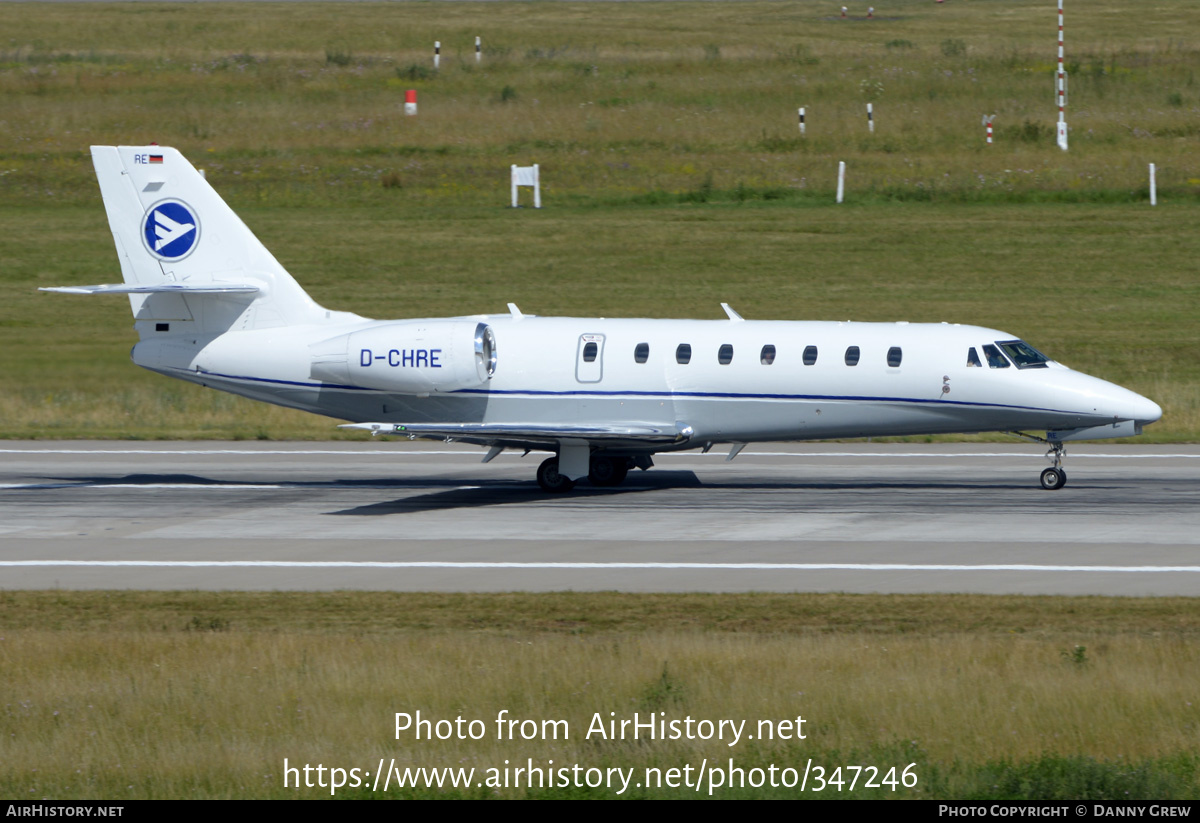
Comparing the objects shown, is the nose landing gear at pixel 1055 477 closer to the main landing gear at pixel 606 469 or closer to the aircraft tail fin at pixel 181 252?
the main landing gear at pixel 606 469

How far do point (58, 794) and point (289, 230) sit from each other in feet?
158

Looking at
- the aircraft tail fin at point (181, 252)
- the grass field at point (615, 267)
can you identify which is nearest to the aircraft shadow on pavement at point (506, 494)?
the aircraft tail fin at point (181, 252)

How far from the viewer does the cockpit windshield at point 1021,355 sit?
26.5 meters

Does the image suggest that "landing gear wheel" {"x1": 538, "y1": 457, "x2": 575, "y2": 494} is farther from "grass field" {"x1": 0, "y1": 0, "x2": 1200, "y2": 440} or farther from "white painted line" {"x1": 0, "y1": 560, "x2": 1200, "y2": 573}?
"grass field" {"x1": 0, "y1": 0, "x2": 1200, "y2": 440}

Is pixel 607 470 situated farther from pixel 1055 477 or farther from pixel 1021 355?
pixel 1055 477

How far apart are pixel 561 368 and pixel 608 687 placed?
1427cm

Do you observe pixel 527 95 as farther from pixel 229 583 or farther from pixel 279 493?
pixel 229 583

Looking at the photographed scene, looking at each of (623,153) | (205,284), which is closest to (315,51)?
(623,153)

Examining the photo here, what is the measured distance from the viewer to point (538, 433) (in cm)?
2620

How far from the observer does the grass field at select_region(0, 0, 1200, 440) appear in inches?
1810

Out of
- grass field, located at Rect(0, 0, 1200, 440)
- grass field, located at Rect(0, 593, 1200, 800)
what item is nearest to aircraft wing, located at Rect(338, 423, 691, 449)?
grass field, located at Rect(0, 593, 1200, 800)

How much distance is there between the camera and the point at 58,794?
10664 millimetres

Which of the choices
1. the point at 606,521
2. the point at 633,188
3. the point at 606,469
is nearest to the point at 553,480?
the point at 606,469

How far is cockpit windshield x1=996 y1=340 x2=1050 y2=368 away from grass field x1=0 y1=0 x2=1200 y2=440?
868 cm
